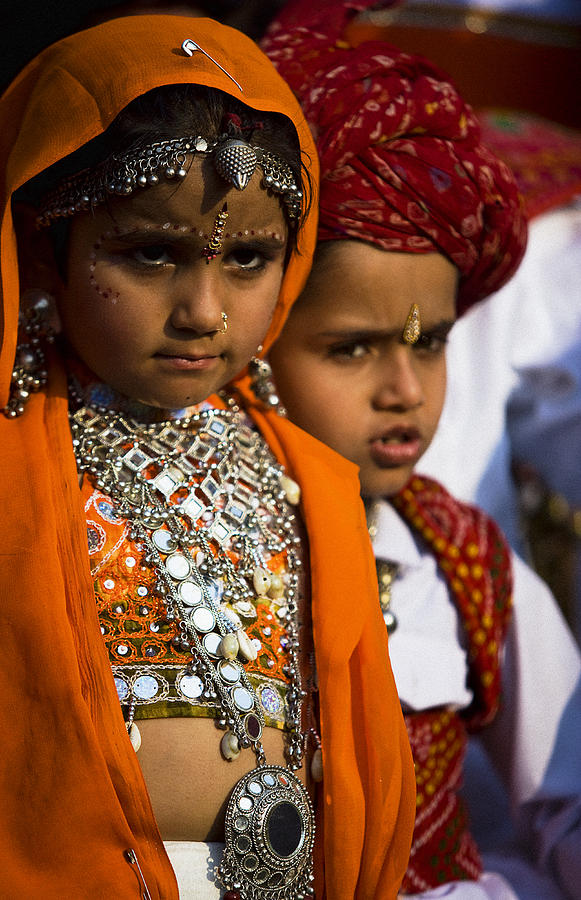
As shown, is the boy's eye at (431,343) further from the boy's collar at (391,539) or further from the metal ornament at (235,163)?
the metal ornament at (235,163)

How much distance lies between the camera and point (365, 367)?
5.21ft

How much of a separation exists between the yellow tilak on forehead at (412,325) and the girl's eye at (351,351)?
0.07m

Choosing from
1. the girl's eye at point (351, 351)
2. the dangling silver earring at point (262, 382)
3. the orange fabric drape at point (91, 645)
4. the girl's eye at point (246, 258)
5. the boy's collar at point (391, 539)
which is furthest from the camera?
the boy's collar at point (391, 539)

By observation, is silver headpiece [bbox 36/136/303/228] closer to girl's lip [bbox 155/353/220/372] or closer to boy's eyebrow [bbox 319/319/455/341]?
girl's lip [bbox 155/353/220/372]

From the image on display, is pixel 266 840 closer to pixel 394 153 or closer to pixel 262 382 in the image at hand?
pixel 262 382

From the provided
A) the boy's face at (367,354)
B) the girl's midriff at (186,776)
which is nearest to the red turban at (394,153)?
the boy's face at (367,354)

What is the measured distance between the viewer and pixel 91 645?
1.17 metres

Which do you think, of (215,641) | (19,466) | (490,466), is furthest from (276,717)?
(490,466)

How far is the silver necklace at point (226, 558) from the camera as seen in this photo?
1.20m

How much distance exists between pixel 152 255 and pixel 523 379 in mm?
1605

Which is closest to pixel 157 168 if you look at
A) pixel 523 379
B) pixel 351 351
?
pixel 351 351

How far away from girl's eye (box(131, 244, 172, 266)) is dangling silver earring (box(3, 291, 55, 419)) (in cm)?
17

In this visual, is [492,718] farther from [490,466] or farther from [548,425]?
[548,425]

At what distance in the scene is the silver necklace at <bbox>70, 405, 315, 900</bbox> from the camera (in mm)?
1203
